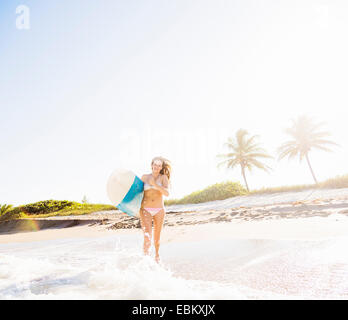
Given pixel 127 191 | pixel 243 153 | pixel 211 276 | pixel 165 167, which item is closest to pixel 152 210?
pixel 127 191

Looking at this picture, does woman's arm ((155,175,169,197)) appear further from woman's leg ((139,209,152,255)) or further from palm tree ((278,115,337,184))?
palm tree ((278,115,337,184))

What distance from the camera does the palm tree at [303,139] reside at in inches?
1095

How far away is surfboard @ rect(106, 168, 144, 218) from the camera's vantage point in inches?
127

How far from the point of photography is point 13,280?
8.84 feet

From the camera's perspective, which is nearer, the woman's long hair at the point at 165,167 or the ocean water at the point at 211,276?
the ocean water at the point at 211,276

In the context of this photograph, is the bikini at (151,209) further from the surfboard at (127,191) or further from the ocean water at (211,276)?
the ocean water at (211,276)

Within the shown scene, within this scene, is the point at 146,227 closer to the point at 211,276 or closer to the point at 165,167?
the point at 165,167

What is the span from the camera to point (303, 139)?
28.4 metres

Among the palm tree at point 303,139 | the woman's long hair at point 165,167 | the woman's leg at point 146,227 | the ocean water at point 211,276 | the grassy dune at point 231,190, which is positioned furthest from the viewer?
the palm tree at point 303,139

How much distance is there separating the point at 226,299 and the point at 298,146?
30.7 m

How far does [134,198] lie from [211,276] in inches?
56.4

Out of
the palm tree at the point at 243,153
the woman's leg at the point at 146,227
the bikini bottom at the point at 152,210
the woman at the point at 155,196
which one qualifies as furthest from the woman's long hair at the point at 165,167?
the palm tree at the point at 243,153

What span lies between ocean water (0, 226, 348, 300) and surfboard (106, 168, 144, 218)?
719 millimetres
